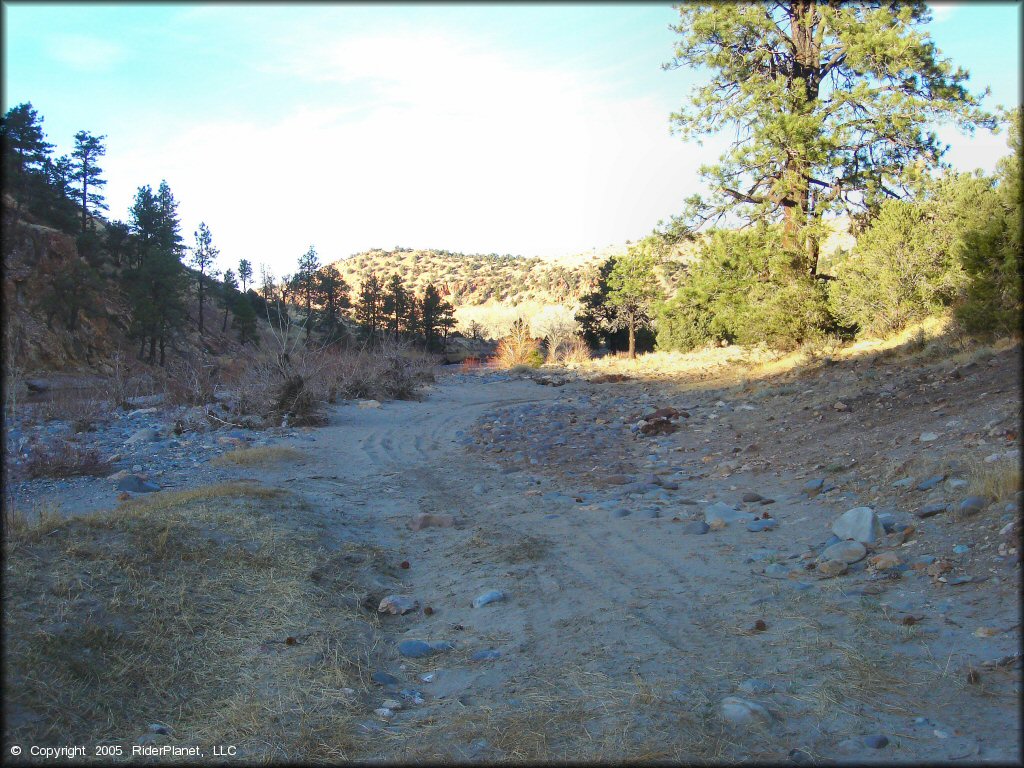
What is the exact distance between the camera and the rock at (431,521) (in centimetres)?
663

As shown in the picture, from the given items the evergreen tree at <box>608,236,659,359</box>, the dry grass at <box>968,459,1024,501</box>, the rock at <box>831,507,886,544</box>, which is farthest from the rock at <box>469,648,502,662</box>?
the evergreen tree at <box>608,236,659,359</box>

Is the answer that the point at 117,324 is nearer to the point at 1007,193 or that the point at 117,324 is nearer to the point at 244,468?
the point at 244,468

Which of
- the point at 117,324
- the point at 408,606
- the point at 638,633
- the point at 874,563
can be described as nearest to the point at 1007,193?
the point at 874,563

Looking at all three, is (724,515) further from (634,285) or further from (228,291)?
(228,291)

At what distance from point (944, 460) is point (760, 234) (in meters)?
11.7

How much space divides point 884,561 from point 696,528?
174 centimetres

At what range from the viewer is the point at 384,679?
3617 millimetres

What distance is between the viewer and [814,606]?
13.0 ft

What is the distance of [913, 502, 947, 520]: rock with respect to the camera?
4.79 m

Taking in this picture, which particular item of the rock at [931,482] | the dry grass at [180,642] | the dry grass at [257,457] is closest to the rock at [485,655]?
the dry grass at [180,642]

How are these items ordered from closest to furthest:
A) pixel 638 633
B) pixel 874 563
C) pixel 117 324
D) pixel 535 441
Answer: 1. pixel 638 633
2. pixel 874 563
3. pixel 535 441
4. pixel 117 324

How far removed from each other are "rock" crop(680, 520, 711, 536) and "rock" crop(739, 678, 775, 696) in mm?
2602

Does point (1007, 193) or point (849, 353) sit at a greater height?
point (1007, 193)

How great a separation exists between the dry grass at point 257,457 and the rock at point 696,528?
6.29 metres
